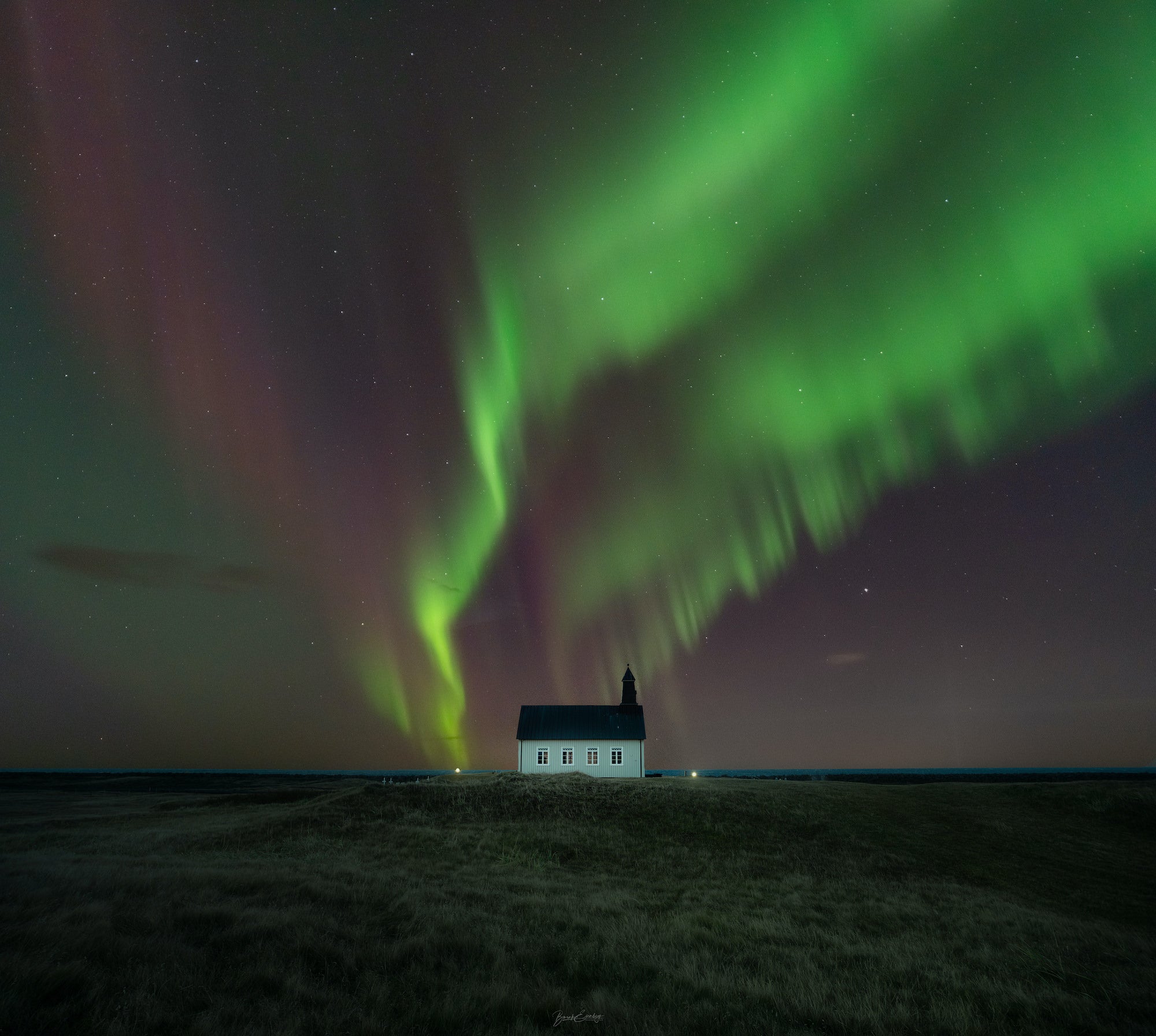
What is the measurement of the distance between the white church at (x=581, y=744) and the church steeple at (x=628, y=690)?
2.68 metres

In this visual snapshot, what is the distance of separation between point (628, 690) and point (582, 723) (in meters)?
6.26

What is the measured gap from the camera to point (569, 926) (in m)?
12.8

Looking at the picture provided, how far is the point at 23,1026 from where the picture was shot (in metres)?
6.31

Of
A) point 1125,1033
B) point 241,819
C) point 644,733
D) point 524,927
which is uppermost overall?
point 644,733

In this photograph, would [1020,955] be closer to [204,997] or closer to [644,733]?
[204,997]

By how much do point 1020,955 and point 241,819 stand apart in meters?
32.7

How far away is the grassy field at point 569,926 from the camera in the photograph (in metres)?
7.88

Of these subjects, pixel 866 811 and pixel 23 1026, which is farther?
pixel 866 811

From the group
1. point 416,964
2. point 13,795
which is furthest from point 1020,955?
point 13,795

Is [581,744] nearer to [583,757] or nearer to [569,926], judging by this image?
[583,757]

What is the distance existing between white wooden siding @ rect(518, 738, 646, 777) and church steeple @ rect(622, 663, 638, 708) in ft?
17.0

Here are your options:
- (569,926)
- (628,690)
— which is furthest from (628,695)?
(569,926)
